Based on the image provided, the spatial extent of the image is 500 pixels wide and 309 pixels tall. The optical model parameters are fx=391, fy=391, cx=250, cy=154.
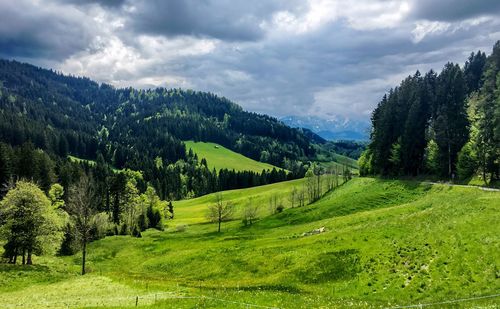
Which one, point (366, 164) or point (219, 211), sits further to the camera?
point (366, 164)

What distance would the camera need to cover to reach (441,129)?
99.0 meters

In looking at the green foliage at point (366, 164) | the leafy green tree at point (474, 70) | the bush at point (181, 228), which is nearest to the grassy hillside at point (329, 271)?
the bush at point (181, 228)

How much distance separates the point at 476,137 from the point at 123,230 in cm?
9611

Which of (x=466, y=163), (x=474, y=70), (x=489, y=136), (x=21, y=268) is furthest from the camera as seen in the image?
(x=474, y=70)

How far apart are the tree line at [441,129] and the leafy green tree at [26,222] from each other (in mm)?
84382

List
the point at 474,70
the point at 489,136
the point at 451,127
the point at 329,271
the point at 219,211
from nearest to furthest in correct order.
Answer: the point at 329,271, the point at 489,136, the point at 451,127, the point at 219,211, the point at 474,70

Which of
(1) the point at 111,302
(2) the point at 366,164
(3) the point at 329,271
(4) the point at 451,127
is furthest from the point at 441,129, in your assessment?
(1) the point at 111,302

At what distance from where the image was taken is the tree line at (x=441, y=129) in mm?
84688

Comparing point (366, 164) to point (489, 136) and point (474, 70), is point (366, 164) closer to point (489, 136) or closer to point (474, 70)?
point (489, 136)

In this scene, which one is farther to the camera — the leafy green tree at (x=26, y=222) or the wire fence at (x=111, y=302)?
the leafy green tree at (x=26, y=222)

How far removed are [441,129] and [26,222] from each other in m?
93.3

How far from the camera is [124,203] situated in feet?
437

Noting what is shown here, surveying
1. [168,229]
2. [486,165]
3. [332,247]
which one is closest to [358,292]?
[332,247]

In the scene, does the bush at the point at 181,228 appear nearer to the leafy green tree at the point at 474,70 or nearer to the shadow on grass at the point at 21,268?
the shadow on grass at the point at 21,268
